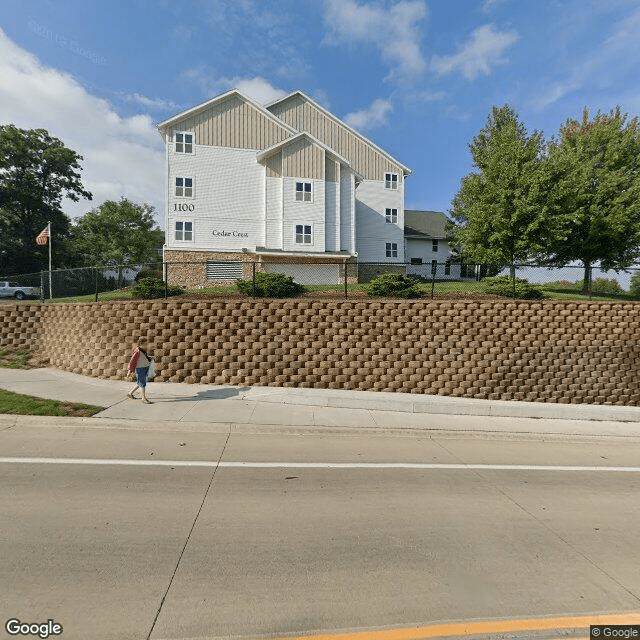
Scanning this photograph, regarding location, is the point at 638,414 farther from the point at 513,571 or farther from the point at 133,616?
the point at 133,616

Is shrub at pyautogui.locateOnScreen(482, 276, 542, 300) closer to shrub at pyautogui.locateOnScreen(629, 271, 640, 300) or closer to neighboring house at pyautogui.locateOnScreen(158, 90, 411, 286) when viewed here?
shrub at pyautogui.locateOnScreen(629, 271, 640, 300)

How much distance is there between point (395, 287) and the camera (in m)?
11.6

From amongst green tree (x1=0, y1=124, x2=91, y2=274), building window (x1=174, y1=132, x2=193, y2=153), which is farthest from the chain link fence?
green tree (x1=0, y1=124, x2=91, y2=274)

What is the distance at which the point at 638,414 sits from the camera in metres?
9.09

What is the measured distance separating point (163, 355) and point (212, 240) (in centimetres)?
1495

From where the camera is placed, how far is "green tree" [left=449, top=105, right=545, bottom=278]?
1697 cm

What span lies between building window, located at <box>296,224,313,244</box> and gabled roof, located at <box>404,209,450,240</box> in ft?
49.6

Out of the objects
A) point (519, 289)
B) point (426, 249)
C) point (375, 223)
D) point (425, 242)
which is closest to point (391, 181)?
point (375, 223)

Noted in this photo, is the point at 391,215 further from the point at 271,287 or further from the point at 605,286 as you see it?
the point at 271,287

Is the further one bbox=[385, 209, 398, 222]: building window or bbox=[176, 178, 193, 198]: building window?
bbox=[385, 209, 398, 222]: building window

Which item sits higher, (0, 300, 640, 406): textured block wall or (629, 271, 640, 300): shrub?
(629, 271, 640, 300): shrub

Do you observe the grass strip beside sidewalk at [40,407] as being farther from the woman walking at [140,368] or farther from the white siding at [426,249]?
the white siding at [426,249]

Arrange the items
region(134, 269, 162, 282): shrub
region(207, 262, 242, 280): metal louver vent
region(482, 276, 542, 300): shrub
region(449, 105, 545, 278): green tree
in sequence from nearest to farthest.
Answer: region(482, 276, 542, 300): shrub → region(134, 269, 162, 282): shrub → region(207, 262, 242, 280): metal louver vent → region(449, 105, 545, 278): green tree

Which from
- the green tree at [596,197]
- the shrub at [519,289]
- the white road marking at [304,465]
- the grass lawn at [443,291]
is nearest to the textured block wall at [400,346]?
the shrub at [519,289]
